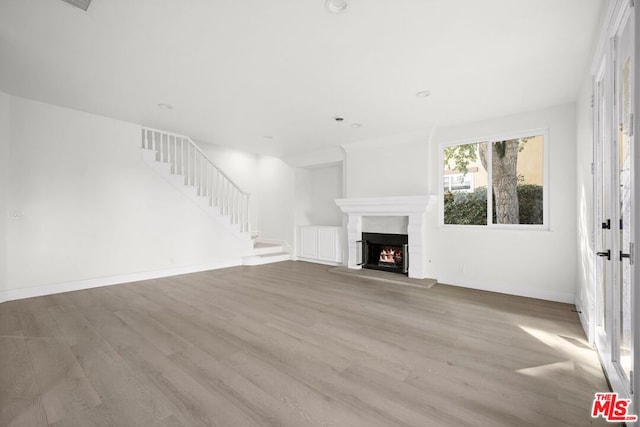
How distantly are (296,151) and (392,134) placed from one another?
8.22 ft

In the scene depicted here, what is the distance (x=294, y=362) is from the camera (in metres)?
2.25

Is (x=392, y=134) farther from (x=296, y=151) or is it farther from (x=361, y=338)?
(x=361, y=338)

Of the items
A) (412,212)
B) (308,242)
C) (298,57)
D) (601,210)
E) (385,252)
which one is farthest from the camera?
(308,242)

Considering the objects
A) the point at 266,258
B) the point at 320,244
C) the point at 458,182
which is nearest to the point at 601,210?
the point at 458,182

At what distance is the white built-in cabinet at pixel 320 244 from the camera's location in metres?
6.56

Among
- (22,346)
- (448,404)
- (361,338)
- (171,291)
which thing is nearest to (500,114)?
(361,338)

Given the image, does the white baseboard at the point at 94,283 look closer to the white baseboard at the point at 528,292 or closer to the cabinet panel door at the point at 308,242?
the cabinet panel door at the point at 308,242

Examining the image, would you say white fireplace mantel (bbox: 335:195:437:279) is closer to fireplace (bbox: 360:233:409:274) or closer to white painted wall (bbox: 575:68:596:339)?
fireplace (bbox: 360:233:409:274)

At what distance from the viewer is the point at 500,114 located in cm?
431

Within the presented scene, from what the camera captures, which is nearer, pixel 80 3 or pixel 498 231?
pixel 80 3

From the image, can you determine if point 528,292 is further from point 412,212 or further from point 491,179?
point 412,212

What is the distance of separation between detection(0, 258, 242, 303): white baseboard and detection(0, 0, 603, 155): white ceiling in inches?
106

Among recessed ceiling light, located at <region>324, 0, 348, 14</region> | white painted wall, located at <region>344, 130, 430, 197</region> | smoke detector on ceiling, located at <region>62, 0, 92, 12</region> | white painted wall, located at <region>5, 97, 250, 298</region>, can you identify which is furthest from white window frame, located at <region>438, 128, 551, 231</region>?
white painted wall, located at <region>5, 97, 250, 298</region>

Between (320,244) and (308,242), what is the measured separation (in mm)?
420
